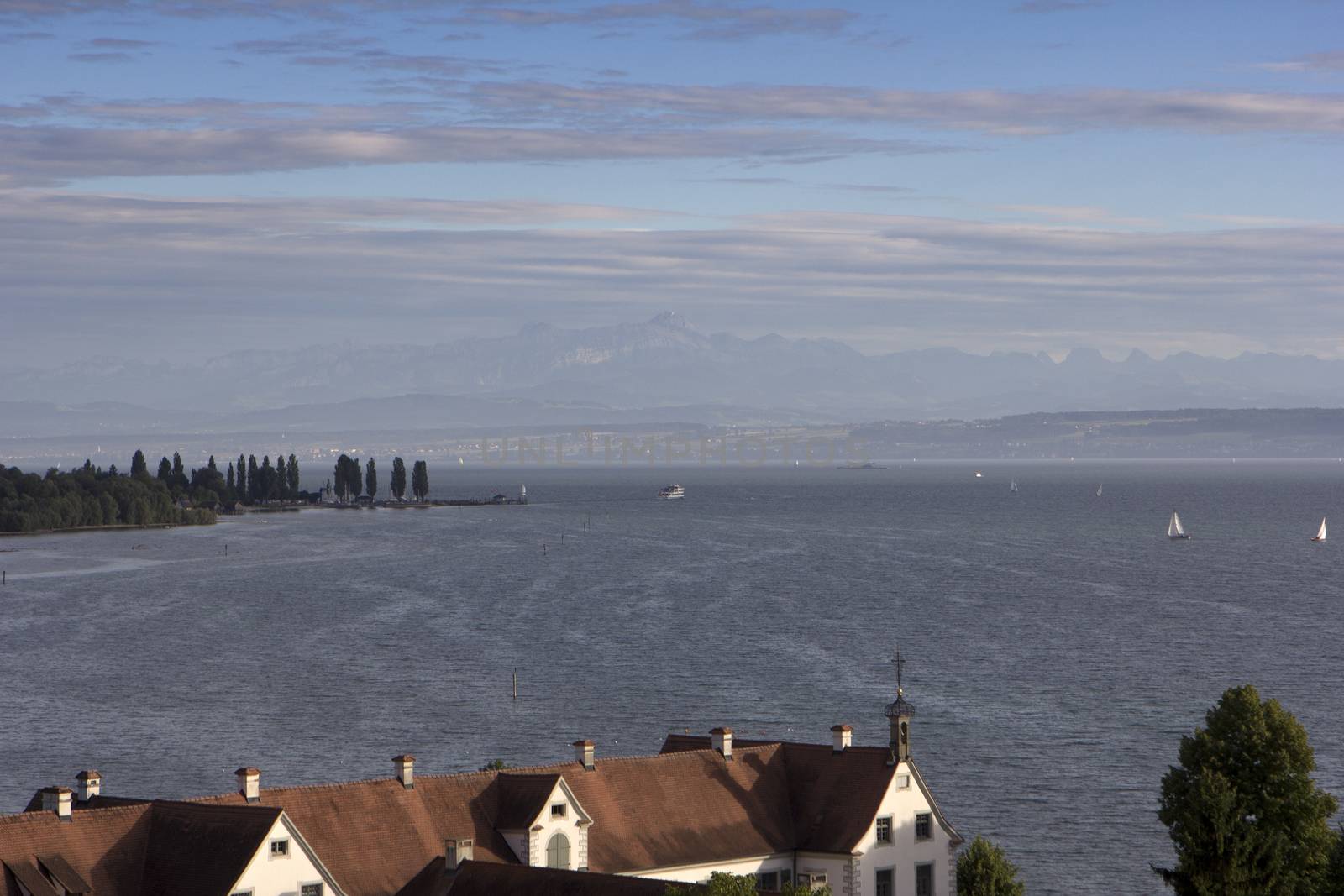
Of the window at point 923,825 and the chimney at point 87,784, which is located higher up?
the chimney at point 87,784

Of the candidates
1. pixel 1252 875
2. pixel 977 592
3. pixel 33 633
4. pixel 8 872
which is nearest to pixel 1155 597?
pixel 977 592

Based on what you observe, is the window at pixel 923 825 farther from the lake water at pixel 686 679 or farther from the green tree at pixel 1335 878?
the lake water at pixel 686 679

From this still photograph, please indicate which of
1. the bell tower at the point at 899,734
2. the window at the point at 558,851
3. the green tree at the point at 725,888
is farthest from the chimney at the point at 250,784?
the bell tower at the point at 899,734

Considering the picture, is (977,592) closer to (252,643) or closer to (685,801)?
(252,643)

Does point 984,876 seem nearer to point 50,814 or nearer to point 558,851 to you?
point 558,851

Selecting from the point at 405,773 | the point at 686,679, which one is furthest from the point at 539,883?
the point at 686,679
